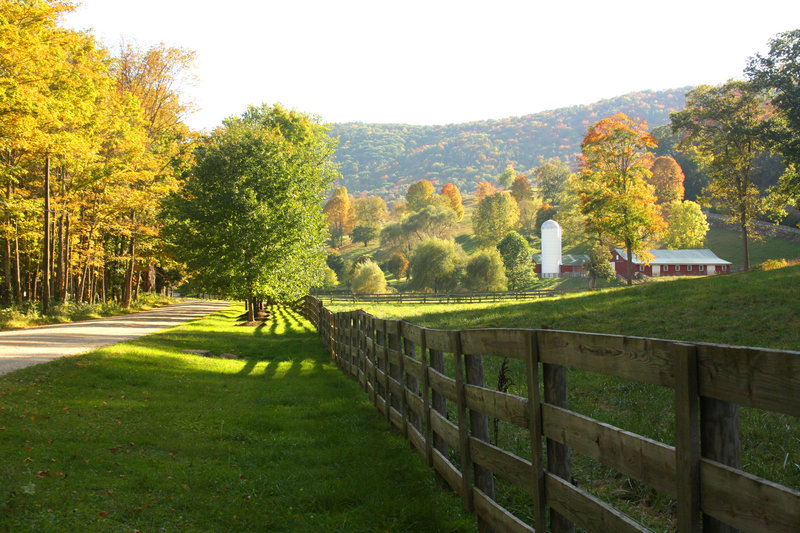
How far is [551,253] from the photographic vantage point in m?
92.6

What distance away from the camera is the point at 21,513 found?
4.43m

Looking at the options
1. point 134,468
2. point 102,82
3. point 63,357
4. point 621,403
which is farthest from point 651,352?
point 102,82

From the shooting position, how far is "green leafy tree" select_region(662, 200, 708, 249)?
80250 mm

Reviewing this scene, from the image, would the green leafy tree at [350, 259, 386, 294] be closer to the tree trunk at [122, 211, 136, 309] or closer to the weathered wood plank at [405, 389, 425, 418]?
the tree trunk at [122, 211, 136, 309]

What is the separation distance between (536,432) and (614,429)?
78 centimetres

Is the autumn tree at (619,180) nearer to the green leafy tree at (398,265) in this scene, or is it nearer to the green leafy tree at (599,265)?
the green leafy tree at (599,265)

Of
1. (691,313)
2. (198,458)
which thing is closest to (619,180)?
(691,313)

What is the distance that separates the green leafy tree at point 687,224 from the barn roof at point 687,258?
2625 mm

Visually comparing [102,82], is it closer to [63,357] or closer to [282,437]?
[63,357]

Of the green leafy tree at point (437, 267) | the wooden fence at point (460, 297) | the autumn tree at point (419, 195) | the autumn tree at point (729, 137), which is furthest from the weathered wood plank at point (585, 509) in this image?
the autumn tree at point (419, 195)

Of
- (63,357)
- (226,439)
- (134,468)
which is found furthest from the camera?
(63,357)

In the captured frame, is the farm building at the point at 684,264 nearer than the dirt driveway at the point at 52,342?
No

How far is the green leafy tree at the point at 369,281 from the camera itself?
7812 cm

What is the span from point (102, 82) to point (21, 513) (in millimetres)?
29080
